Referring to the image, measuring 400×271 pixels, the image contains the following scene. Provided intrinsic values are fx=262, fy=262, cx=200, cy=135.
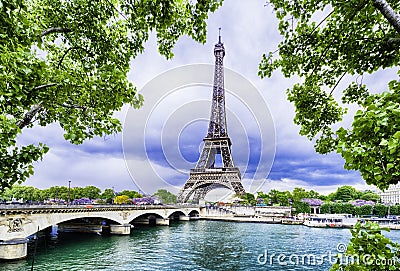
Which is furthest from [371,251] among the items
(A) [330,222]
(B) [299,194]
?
(B) [299,194]

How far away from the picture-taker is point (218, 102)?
71188 millimetres

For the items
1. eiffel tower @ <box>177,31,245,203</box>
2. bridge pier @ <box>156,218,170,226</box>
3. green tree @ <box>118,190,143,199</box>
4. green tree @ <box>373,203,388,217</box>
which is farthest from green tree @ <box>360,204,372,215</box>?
green tree @ <box>118,190,143,199</box>

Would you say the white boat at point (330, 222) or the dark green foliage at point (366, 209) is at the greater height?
the dark green foliage at point (366, 209)

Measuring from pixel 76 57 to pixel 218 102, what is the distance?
220 ft

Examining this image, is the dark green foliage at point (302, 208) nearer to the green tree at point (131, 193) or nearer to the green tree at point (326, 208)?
the green tree at point (326, 208)

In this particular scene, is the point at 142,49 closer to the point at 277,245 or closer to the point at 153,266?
the point at 153,266

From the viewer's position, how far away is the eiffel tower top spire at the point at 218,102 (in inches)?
2613

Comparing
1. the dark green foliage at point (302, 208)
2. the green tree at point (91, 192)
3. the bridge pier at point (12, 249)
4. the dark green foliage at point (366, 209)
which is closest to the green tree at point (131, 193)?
the green tree at point (91, 192)

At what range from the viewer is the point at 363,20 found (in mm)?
3578

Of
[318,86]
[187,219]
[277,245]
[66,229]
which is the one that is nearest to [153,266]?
[277,245]

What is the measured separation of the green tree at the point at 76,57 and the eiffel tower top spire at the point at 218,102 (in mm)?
60384

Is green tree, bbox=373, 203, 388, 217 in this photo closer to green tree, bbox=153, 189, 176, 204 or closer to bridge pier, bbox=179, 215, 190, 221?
bridge pier, bbox=179, 215, 190, 221

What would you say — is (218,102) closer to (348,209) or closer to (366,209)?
(348,209)

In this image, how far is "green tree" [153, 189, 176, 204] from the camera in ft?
358
